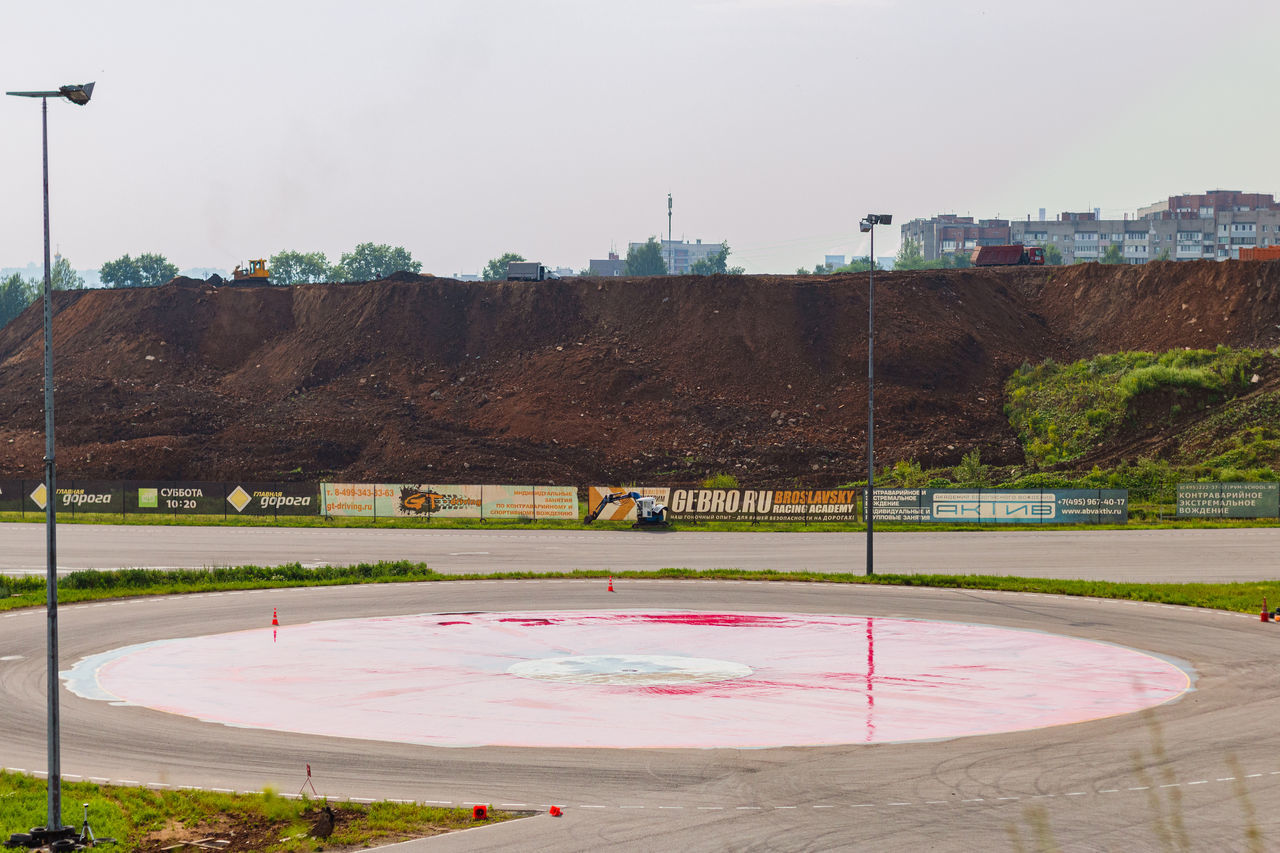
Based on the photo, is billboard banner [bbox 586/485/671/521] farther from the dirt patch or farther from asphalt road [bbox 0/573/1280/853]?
the dirt patch

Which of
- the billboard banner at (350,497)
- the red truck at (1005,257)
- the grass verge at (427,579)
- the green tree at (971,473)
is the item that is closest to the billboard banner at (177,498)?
the billboard banner at (350,497)

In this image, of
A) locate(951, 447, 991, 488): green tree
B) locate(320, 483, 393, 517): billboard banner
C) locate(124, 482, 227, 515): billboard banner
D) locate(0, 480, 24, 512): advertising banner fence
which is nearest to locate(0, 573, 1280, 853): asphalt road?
locate(320, 483, 393, 517): billboard banner

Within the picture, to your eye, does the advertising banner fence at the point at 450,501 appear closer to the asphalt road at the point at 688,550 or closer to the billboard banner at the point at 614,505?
the billboard banner at the point at 614,505

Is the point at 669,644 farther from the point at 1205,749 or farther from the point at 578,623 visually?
the point at 1205,749

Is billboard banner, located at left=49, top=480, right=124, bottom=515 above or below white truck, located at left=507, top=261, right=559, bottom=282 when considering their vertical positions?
below

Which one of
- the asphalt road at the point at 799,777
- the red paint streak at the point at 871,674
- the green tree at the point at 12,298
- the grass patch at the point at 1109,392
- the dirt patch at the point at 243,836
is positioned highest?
the green tree at the point at 12,298

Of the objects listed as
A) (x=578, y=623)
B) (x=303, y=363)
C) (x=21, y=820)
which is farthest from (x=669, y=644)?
(x=303, y=363)

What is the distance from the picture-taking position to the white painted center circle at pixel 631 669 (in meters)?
23.0

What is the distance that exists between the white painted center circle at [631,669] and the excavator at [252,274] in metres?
99.1

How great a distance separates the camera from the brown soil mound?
79.9 metres

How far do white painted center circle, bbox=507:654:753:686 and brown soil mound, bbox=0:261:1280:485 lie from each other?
49843mm

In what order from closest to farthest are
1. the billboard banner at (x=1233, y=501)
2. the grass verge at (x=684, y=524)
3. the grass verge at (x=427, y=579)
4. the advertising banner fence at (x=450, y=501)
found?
the grass verge at (x=427, y=579), the grass verge at (x=684, y=524), the billboard banner at (x=1233, y=501), the advertising banner fence at (x=450, y=501)

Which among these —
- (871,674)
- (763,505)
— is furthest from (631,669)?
(763,505)

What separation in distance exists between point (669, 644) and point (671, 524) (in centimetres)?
3315
